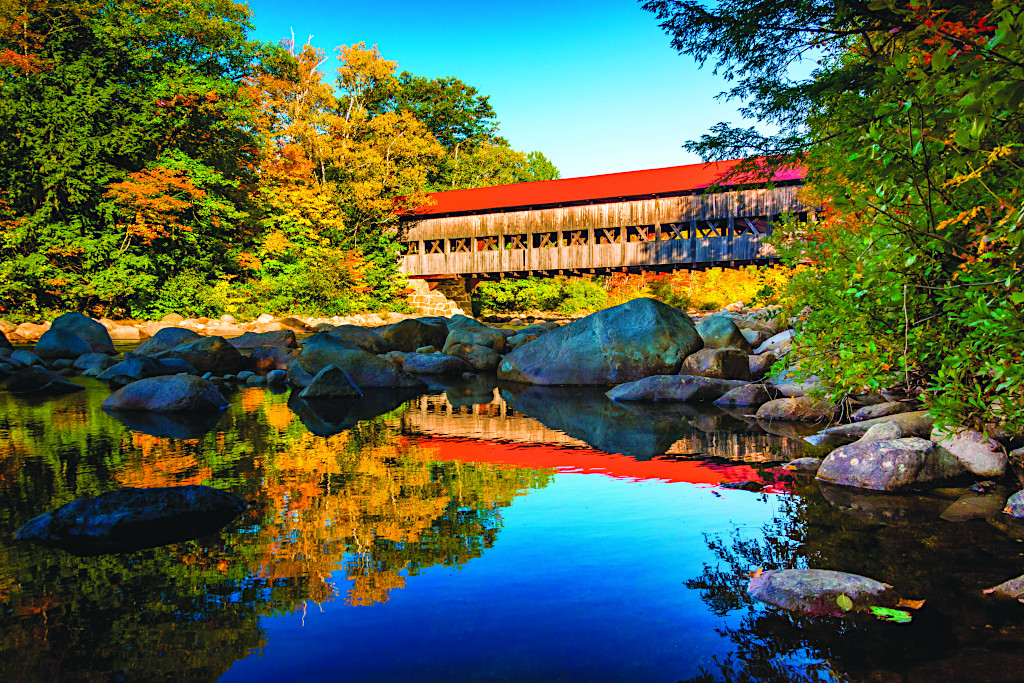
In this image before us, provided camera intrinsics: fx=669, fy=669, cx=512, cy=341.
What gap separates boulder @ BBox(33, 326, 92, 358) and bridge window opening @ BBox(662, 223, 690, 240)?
17.9 metres

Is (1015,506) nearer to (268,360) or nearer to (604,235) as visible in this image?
(268,360)

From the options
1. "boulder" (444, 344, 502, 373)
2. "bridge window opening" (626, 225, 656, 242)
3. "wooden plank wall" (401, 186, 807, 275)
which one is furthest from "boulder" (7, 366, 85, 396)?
"bridge window opening" (626, 225, 656, 242)

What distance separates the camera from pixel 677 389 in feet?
24.0

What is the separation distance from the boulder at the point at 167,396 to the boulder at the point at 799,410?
523 centimetres

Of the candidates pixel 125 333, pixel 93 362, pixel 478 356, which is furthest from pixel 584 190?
pixel 93 362

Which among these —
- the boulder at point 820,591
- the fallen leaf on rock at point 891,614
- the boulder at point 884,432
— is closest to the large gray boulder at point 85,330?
the boulder at point 884,432

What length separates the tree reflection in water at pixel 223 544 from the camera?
196cm

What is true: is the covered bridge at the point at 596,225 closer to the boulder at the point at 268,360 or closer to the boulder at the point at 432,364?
the boulder at the point at 432,364

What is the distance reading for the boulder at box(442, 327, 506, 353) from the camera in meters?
11.7

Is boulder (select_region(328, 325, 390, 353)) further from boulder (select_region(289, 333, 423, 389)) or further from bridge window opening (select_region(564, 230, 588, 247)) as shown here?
bridge window opening (select_region(564, 230, 588, 247))

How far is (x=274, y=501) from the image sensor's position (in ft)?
11.3

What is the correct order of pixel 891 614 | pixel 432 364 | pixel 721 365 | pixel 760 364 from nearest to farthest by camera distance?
pixel 891 614 → pixel 721 365 → pixel 760 364 → pixel 432 364

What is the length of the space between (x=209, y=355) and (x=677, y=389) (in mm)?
6795

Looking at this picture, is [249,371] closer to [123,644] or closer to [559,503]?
[559,503]
